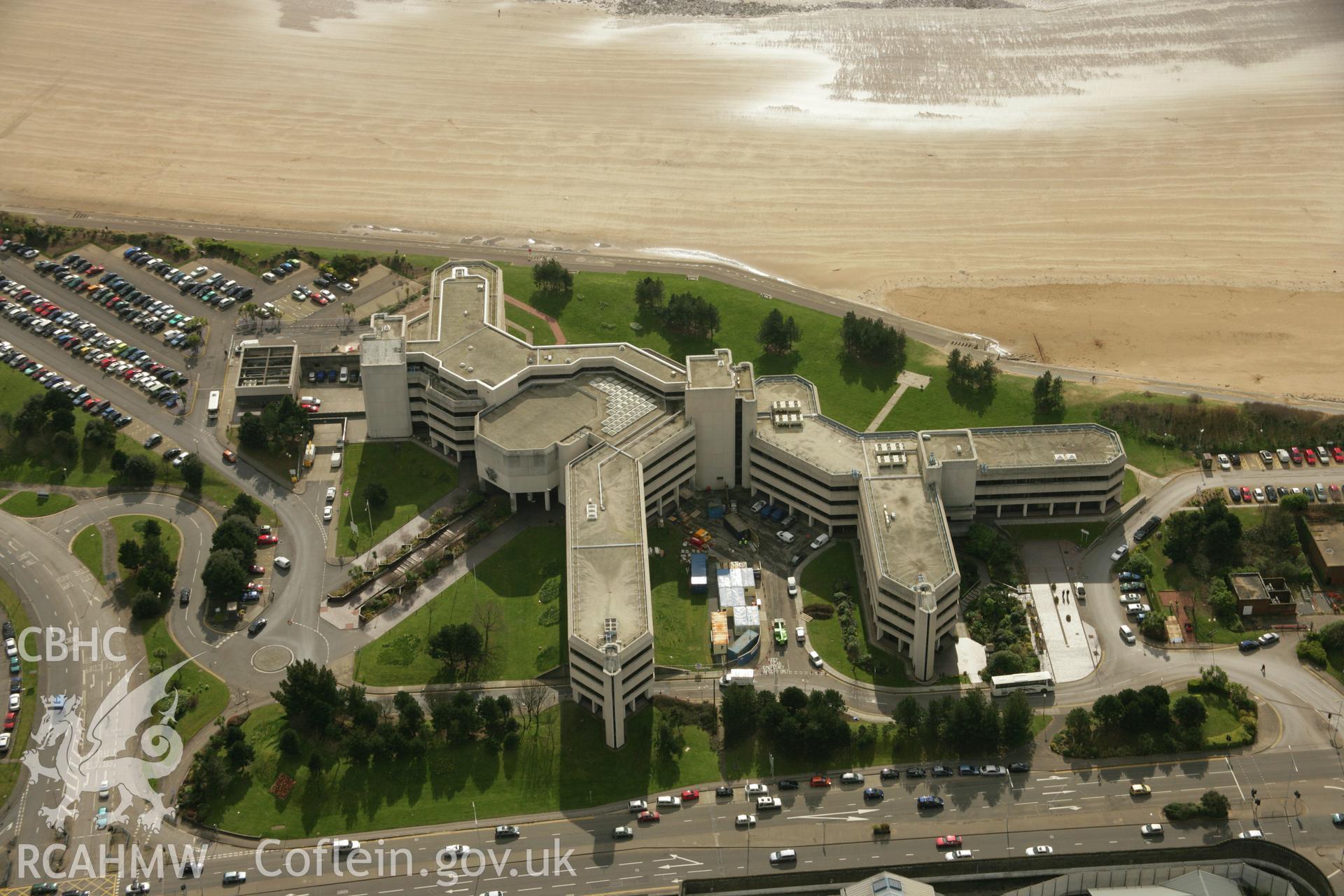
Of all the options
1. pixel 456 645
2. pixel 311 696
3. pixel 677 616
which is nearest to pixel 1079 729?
pixel 677 616

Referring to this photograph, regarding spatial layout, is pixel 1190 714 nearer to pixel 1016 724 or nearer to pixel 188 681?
pixel 1016 724

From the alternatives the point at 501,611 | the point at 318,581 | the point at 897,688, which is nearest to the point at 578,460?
the point at 501,611

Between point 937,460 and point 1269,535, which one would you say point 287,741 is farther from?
point 1269,535

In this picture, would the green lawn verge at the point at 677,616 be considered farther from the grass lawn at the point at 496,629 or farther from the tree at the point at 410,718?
the tree at the point at 410,718

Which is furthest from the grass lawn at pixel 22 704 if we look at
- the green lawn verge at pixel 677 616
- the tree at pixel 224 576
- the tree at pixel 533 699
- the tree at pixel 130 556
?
the green lawn verge at pixel 677 616

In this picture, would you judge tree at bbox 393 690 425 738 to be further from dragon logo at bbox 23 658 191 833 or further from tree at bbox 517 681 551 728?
dragon logo at bbox 23 658 191 833

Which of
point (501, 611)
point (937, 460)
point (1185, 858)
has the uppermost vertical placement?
point (937, 460)
